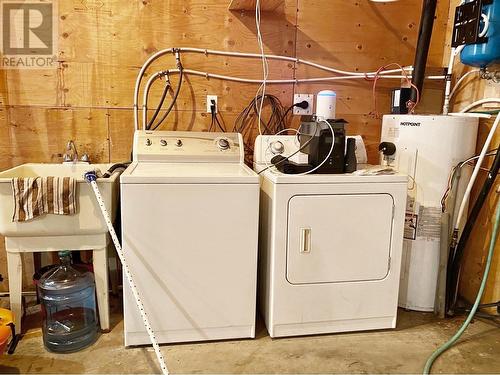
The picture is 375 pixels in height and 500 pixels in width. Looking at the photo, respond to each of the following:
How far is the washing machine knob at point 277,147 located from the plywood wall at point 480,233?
1.18 meters

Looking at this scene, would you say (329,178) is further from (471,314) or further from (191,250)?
(471,314)

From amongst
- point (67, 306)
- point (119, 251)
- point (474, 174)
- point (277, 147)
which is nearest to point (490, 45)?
point (474, 174)

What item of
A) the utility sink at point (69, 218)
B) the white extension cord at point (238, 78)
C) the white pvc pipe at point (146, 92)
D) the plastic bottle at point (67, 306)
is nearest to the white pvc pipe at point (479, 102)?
the white extension cord at point (238, 78)

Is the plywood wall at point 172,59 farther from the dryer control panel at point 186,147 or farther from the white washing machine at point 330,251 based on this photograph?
the white washing machine at point 330,251

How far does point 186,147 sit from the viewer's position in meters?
2.29

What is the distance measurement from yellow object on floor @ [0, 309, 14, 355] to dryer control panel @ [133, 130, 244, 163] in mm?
972

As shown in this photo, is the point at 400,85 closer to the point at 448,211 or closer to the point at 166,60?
the point at 448,211

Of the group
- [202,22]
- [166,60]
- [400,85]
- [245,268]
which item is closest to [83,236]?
[245,268]

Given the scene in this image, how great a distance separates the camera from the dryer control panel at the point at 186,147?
2.24m

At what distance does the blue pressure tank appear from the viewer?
81.5 inches

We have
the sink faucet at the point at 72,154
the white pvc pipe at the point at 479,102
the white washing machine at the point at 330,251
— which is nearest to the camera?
the white washing machine at the point at 330,251

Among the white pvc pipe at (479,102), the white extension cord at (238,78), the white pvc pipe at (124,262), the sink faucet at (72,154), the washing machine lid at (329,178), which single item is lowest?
Answer: the white pvc pipe at (124,262)

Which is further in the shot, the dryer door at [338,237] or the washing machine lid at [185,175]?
the dryer door at [338,237]

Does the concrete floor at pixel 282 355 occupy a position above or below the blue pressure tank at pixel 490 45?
below
